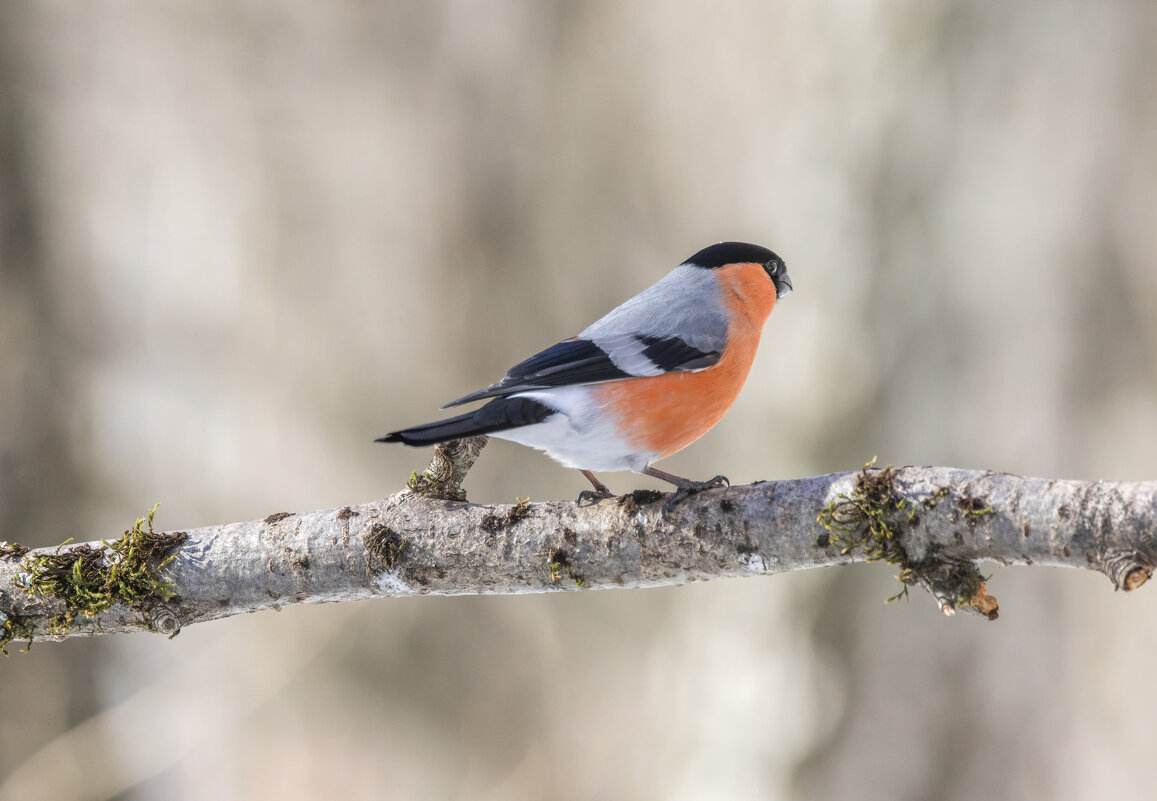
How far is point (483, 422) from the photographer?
202 centimetres

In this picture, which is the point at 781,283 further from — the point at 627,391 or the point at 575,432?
the point at 575,432

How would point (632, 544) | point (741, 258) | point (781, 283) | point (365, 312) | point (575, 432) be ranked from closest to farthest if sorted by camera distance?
point (632, 544)
point (575, 432)
point (741, 258)
point (781, 283)
point (365, 312)

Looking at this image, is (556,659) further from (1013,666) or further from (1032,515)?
(1032,515)

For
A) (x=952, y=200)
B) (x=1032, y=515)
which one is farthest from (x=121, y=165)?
(x=1032, y=515)

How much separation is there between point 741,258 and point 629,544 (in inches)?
46.4

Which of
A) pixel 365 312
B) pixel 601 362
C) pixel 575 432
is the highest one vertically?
pixel 365 312

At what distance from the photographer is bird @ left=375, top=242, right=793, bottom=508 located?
7.01 feet

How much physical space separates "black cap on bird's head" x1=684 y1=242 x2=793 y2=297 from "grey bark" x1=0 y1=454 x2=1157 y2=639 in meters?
1.04

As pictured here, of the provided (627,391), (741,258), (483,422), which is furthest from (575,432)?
(741,258)

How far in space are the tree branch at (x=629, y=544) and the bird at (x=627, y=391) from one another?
16 centimetres

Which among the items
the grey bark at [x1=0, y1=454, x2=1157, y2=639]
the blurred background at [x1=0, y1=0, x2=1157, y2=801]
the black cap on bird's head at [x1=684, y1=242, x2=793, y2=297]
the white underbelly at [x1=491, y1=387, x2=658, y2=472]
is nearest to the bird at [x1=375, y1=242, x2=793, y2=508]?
the white underbelly at [x1=491, y1=387, x2=658, y2=472]

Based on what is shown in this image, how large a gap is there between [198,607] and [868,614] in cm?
286

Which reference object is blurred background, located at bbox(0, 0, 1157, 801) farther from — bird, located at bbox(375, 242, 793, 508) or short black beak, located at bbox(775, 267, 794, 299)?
bird, located at bbox(375, 242, 793, 508)

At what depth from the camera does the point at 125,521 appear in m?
5.36
